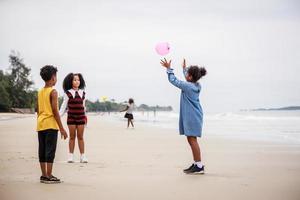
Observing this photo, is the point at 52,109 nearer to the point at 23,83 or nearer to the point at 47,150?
the point at 47,150

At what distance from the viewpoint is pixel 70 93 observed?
21.2 feet

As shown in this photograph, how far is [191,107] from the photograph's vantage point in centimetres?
549

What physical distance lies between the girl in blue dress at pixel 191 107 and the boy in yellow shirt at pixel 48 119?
1527mm

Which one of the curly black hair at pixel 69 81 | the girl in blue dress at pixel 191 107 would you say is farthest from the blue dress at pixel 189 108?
the curly black hair at pixel 69 81

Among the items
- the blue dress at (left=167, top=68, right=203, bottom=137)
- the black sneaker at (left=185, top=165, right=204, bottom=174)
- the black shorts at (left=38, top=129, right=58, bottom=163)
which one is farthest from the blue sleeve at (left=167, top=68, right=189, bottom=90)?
the black shorts at (left=38, top=129, right=58, bottom=163)

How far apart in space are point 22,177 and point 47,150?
50 cm

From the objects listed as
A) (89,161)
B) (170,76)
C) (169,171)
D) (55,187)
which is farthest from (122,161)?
(55,187)

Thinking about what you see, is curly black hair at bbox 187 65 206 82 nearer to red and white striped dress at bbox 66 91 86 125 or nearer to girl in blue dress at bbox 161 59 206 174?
girl in blue dress at bbox 161 59 206 174

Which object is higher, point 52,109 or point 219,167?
point 52,109

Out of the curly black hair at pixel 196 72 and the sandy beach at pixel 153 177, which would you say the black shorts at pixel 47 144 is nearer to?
the sandy beach at pixel 153 177

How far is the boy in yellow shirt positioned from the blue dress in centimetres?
155

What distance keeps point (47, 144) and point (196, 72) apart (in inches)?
82.6

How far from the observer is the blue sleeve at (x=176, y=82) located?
213 inches

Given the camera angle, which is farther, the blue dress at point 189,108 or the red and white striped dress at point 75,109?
the red and white striped dress at point 75,109
